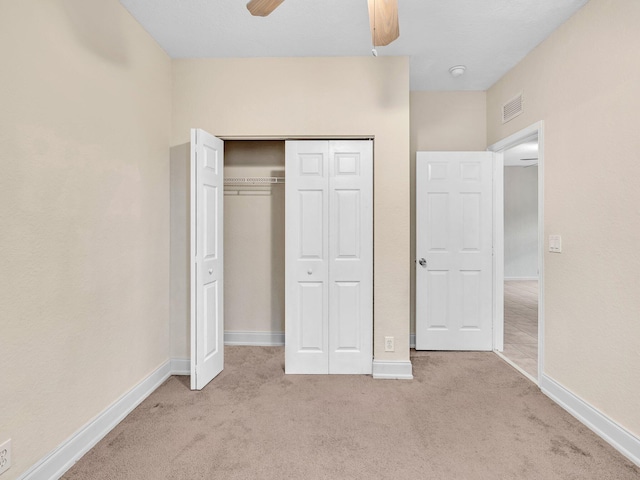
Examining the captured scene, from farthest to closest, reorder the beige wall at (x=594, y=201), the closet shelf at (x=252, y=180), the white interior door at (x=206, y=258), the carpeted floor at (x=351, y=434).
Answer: the closet shelf at (x=252, y=180) → the white interior door at (x=206, y=258) → the beige wall at (x=594, y=201) → the carpeted floor at (x=351, y=434)

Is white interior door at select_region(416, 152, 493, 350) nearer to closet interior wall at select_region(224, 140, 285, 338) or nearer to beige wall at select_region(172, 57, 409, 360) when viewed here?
beige wall at select_region(172, 57, 409, 360)

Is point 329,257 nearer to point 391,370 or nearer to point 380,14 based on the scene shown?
point 391,370

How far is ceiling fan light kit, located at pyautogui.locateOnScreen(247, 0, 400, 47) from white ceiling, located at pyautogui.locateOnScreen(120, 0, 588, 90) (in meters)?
0.86

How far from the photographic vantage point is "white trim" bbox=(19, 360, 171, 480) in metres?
1.70

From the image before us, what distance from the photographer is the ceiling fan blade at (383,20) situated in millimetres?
1467

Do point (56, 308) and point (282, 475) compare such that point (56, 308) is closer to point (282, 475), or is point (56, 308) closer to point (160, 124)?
point (282, 475)

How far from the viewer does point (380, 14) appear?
1498mm

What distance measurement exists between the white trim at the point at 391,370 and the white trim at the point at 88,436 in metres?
1.81

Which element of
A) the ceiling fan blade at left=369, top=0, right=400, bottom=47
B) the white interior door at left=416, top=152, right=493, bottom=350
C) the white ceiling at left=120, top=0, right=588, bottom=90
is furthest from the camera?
the white interior door at left=416, top=152, right=493, bottom=350

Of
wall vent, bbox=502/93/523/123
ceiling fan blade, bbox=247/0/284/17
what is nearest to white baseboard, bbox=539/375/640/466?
wall vent, bbox=502/93/523/123

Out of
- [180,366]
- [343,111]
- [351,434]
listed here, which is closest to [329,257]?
[343,111]

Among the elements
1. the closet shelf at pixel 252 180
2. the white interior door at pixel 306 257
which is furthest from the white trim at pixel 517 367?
the closet shelf at pixel 252 180

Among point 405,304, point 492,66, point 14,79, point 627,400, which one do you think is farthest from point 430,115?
point 14,79

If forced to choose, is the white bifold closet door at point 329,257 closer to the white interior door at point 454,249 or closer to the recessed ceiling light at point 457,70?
the white interior door at point 454,249
